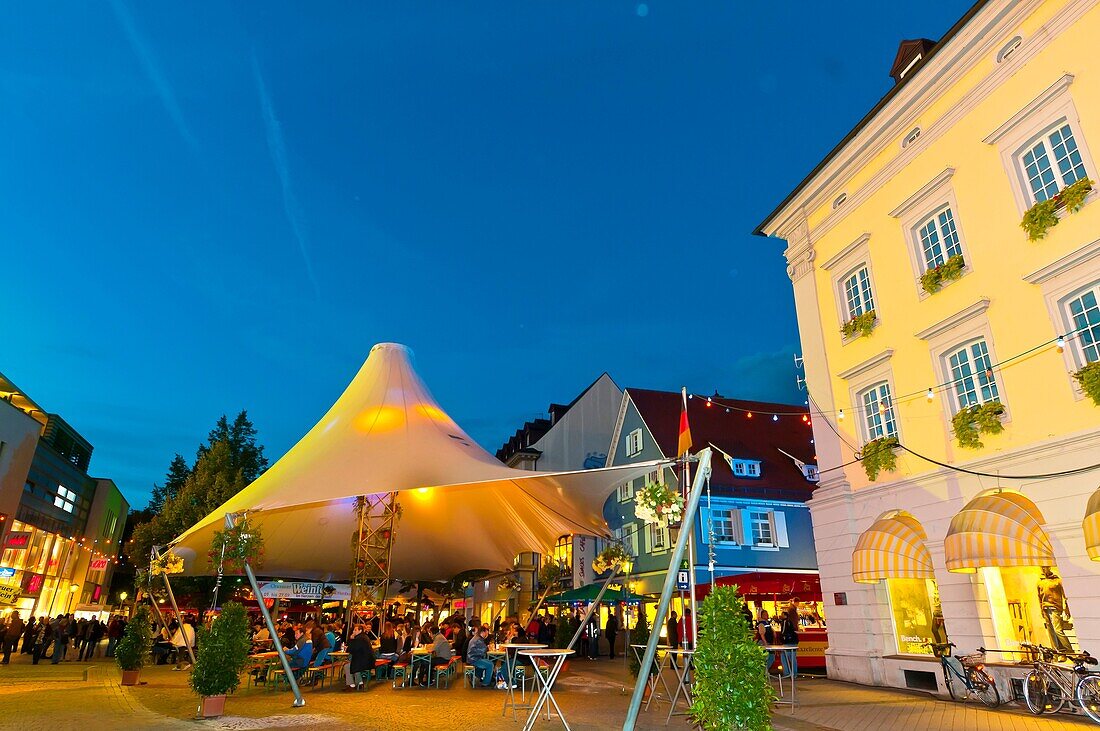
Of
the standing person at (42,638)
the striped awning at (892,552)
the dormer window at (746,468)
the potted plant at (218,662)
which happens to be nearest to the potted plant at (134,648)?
the potted plant at (218,662)

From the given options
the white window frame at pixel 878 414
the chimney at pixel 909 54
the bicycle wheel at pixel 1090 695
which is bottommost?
the bicycle wheel at pixel 1090 695

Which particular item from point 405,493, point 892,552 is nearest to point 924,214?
point 892,552

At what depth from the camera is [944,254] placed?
12.4m

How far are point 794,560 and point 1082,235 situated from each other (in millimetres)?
15910

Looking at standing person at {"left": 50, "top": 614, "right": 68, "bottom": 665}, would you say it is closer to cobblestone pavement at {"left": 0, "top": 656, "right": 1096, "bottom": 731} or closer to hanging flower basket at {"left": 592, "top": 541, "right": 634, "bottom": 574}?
cobblestone pavement at {"left": 0, "top": 656, "right": 1096, "bottom": 731}

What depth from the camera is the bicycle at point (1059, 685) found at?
8500mm

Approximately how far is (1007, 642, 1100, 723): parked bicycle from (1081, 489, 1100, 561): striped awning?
1705mm

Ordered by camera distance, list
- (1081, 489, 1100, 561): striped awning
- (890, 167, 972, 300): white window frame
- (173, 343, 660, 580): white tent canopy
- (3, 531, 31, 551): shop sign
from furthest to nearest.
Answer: (3, 531, 31, 551): shop sign, (890, 167, 972, 300): white window frame, (173, 343, 660, 580): white tent canopy, (1081, 489, 1100, 561): striped awning

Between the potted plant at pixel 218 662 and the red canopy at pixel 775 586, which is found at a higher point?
the red canopy at pixel 775 586

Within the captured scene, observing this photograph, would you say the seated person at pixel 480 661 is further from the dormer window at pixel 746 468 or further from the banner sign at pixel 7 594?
the banner sign at pixel 7 594

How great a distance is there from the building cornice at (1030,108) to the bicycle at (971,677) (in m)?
8.84

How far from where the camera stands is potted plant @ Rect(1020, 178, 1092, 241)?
382 inches

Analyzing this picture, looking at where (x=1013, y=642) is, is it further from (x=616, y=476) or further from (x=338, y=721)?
(x=338, y=721)

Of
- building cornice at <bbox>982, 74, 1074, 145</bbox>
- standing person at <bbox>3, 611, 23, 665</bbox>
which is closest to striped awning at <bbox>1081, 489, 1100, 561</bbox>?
building cornice at <bbox>982, 74, 1074, 145</bbox>
